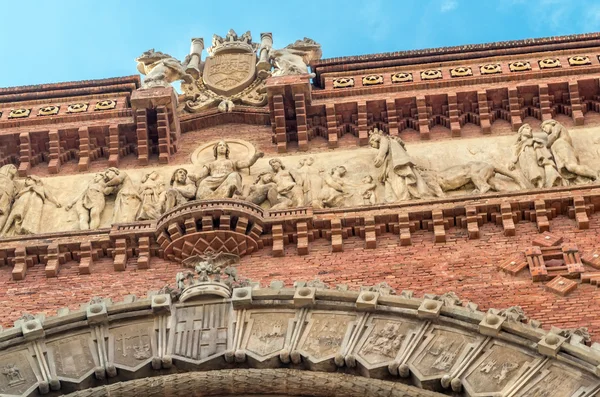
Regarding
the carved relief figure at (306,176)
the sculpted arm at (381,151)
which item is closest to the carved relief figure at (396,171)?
the sculpted arm at (381,151)

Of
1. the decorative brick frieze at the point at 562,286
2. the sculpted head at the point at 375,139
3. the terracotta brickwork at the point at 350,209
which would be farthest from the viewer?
the sculpted head at the point at 375,139

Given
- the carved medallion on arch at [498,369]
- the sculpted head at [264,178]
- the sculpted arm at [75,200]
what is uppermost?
the sculpted head at [264,178]

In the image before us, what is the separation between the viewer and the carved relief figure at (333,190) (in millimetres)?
16828

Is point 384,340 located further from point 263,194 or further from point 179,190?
point 179,190

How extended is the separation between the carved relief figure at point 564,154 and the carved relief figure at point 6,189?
709 cm

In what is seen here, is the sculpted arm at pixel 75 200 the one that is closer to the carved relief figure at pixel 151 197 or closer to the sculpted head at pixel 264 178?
the carved relief figure at pixel 151 197

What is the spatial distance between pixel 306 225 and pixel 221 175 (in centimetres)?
184

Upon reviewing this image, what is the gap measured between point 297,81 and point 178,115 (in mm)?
1866

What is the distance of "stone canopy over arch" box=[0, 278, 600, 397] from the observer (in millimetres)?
12961

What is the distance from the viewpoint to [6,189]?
17.7 metres

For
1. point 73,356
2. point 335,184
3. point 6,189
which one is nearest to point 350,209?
point 335,184

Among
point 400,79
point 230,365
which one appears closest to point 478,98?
point 400,79

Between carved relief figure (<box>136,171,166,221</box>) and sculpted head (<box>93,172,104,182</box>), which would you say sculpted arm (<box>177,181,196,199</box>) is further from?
sculpted head (<box>93,172,104,182</box>)

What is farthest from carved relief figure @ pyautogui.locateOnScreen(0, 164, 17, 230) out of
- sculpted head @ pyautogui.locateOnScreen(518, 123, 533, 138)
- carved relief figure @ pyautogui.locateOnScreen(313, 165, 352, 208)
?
sculpted head @ pyautogui.locateOnScreen(518, 123, 533, 138)
